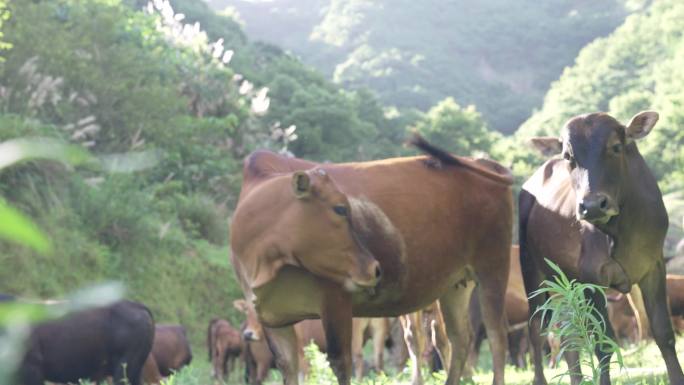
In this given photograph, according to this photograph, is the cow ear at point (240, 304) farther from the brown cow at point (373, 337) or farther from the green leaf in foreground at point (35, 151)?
the green leaf in foreground at point (35, 151)

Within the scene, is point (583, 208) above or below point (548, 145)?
below

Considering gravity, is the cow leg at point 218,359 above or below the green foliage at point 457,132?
below

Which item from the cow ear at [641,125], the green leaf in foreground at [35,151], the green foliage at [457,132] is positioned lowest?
the green leaf in foreground at [35,151]

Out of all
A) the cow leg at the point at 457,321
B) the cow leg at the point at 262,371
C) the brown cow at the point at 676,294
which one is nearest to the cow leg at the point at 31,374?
the cow leg at the point at 457,321

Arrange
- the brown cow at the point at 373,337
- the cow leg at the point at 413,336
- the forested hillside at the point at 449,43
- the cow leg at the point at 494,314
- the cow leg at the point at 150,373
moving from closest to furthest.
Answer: the cow leg at the point at 494,314 < the cow leg at the point at 413,336 < the brown cow at the point at 373,337 < the cow leg at the point at 150,373 < the forested hillside at the point at 449,43

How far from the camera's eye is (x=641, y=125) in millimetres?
6961

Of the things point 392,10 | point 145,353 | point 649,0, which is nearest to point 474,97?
point 649,0

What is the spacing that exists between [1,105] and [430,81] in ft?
304

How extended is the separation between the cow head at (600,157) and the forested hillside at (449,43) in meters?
93.1

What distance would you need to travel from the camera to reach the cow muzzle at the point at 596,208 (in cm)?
643

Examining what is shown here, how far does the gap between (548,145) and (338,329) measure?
1812mm

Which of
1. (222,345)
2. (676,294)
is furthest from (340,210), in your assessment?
(222,345)

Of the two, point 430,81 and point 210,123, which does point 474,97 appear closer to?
point 430,81

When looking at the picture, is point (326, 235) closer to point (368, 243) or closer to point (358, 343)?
point (368, 243)
